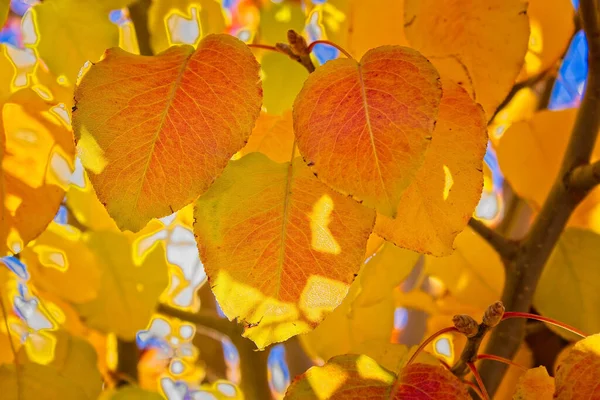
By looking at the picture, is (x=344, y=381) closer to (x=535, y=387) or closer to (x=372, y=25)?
(x=535, y=387)

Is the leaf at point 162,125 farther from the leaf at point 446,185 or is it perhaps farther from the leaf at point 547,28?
the leaf at point 547,28

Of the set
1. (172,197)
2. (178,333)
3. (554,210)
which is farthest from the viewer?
(178,333)

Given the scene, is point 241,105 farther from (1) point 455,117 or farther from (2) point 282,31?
(2) point 282,31

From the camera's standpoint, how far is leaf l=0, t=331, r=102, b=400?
1.04 ft

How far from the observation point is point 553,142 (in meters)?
0.36

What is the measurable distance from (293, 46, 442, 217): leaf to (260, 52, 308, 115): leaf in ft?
0.46

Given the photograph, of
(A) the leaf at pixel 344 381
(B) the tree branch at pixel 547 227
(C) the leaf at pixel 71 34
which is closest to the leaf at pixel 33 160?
(C) the leaf at pixel 71 34

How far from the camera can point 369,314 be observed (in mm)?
351

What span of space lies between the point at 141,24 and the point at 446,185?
0.22 m

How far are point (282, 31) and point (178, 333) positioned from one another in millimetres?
312

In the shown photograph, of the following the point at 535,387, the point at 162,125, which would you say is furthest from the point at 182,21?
the point at 535,387

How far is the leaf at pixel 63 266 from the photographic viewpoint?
13.6 inches

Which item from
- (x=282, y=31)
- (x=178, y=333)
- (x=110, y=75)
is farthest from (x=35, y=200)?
(x=178, y=333)

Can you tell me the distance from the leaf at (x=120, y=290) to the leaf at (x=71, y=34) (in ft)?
0.33
